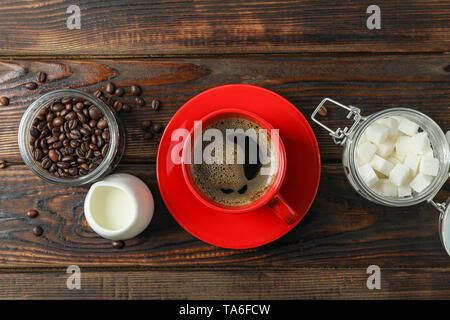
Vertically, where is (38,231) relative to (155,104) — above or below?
below

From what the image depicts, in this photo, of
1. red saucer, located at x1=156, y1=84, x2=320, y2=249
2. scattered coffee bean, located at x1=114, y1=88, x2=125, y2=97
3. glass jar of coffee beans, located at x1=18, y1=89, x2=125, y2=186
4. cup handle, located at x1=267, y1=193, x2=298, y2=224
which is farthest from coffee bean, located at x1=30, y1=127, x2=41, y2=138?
cup handle, located at x1=267, y1=193, x2=298, y2=224

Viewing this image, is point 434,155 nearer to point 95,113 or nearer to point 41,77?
point 95,113

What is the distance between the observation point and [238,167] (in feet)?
3.48

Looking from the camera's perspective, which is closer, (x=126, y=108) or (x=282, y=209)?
(x=282, y=209)

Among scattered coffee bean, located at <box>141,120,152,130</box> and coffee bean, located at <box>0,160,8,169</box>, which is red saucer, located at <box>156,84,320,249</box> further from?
coffee bean, located at <box>0,160,8,169</box>

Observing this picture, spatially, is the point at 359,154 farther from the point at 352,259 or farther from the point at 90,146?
the point at 90,146

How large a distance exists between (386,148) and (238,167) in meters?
0.39

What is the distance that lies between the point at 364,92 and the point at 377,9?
25cm

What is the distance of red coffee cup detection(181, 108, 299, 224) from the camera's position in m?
0.93

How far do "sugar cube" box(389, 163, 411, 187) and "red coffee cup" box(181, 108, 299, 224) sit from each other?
275 mm

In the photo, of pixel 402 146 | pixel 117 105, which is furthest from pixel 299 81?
pixel 117 105

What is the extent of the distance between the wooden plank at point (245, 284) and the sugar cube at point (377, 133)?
0.40 m

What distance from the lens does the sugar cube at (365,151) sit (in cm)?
100

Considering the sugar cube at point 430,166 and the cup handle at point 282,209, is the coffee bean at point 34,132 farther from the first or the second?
the sugar cube at point 430,166
